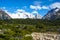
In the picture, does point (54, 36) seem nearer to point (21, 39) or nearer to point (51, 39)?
point (51, 39)

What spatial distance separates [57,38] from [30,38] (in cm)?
492

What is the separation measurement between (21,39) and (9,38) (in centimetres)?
186

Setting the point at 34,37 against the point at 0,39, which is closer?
the point at 0,39

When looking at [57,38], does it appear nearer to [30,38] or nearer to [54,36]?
[54,36]

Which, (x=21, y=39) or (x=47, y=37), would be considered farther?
(x=47, y=37)

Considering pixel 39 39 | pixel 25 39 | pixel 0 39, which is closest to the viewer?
pixel 0 39

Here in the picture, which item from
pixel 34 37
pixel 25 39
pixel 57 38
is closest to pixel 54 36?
pixel 57 38

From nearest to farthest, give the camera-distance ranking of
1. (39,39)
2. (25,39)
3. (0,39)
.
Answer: (0,39) < (25,39) < (39,39)

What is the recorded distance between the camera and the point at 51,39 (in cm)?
3622

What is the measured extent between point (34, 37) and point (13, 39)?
6317mm

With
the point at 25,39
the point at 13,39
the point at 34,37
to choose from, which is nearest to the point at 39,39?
the point at 34,37

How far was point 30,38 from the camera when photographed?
3512cm

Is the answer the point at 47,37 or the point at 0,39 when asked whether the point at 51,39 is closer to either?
the point at 47,37

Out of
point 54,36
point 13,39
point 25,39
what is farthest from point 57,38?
point 13,39
